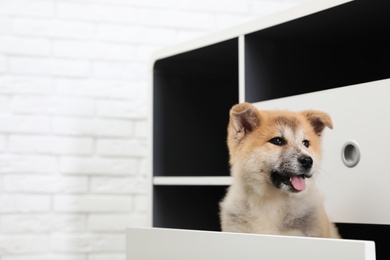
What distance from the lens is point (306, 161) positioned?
0.96m

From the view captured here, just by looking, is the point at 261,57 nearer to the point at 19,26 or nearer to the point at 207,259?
the point at 207,259

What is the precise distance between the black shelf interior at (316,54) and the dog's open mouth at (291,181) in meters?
0.40

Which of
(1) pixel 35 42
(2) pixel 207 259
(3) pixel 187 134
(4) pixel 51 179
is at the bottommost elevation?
(2) pixel 207 259

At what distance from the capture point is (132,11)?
6.56 ft

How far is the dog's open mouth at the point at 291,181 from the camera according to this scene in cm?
97

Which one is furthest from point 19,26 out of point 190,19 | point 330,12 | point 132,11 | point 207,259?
point 207,259

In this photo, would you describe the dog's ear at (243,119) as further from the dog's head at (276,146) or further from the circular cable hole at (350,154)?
the circular cable hole at (350,154)

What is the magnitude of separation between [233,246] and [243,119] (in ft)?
0.67

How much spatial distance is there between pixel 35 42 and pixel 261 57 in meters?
0.75

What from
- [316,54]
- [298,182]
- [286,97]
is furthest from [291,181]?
[316,54]

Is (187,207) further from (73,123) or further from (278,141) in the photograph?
(278,141)

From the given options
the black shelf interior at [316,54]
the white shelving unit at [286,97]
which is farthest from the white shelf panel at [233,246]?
the black shelf interior at [316,54]

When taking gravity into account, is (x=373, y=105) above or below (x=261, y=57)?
below

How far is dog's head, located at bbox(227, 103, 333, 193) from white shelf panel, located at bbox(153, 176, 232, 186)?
17.3 inches
